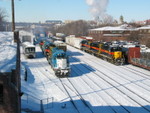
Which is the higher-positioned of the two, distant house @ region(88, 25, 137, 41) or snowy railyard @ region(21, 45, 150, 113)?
distant house @ region(88, 25, 137, 41)

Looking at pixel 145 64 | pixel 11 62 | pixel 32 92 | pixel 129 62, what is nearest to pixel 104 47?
pixel 129 62

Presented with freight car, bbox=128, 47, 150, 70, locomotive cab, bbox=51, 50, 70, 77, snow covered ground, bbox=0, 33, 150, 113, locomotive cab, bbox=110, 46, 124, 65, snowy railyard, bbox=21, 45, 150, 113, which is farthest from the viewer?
locomotive cab, bbox=110, 46, 124, 65

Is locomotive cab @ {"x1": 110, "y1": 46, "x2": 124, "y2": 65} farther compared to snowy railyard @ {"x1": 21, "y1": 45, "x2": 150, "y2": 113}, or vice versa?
locomotive cab @ {"x1": 110, "y1": 46, "x2": 124, "y2": 65}

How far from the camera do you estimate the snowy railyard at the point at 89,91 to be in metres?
17.5

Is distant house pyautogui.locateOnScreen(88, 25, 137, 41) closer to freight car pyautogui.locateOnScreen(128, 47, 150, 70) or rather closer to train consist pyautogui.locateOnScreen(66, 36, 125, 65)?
train consist pyautogui.locateOnScreen(66, 36, 125, 65)

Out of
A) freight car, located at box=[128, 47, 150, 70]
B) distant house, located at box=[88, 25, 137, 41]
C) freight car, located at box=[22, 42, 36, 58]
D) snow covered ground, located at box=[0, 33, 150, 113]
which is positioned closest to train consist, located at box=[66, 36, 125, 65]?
freight car, located at box=[128, 47, 150, 70]

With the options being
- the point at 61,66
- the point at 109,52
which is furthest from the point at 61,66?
the point at 109,52

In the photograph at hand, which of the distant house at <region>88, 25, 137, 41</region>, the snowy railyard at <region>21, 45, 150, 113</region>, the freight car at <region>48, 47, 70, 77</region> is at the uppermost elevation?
the distant house at <region>88, 25, 137, 41</region>

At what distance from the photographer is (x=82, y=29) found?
13188cm

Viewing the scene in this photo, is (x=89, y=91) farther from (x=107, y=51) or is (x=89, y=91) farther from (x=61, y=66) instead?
(x=107, y=51)

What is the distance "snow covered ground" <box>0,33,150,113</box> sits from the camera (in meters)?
17.1

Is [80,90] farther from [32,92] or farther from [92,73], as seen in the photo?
[92,73]

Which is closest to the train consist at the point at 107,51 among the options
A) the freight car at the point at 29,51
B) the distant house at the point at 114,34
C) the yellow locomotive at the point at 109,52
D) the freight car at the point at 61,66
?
the yellow locomotive at the point at 109,52

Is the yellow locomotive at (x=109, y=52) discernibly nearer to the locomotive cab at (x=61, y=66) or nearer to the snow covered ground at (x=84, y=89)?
the snow covered ground at (x=84, y=89)
